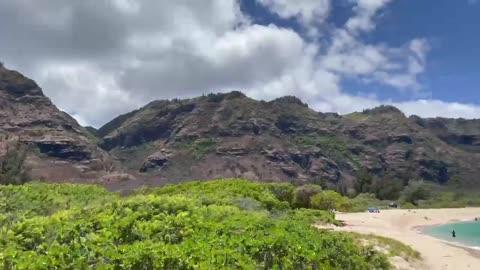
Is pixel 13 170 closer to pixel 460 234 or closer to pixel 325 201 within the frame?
pixel 325 201

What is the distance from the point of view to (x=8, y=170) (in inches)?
2945

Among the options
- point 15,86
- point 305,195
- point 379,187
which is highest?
point 15,86

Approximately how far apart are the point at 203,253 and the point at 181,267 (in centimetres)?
70

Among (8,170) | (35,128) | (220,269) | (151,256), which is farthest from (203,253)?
(35,128)

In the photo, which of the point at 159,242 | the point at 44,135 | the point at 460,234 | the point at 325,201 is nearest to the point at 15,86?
the point at 44,135

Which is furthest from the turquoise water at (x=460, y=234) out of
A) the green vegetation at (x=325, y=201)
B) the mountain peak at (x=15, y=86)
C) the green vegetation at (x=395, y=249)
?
the mountain peak at (x=15, y=86)

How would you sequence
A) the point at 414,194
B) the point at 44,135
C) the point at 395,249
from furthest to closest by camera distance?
the point at 44,135 → the point at 414,194 → the point at 395,249

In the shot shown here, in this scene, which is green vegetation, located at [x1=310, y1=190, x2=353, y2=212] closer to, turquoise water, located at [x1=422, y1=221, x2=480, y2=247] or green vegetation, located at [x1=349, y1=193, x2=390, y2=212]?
turquoise water, located at [x1=422, y1=221, x2=480, y2=247]

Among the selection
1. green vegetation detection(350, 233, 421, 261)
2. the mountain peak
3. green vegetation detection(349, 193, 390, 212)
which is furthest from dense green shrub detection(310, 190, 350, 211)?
the mountain peak

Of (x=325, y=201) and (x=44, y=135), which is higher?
(x=44, y=135)

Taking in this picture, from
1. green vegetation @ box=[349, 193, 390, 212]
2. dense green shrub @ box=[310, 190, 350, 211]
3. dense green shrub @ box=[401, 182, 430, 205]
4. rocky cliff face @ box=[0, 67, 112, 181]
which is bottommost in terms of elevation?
dense green shrub @ box=[310, 190, 350, 211]

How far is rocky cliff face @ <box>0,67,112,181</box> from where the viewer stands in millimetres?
173375

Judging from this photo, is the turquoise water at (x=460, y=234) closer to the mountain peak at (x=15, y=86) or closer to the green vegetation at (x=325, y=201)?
the green vegetation at (x=325, y=201)

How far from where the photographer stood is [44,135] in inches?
7313
